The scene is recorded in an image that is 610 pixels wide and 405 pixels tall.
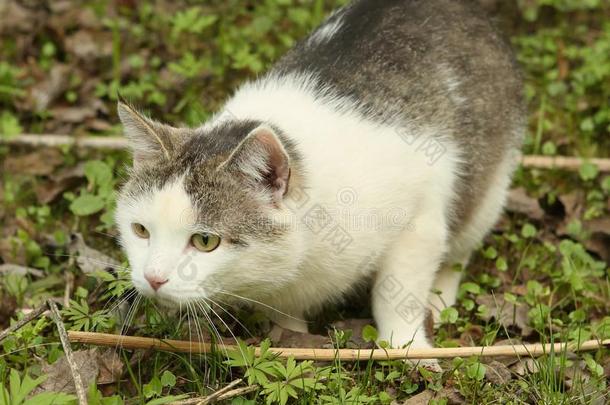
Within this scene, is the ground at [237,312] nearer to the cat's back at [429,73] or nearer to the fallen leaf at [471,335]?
the fallen leaf at [471,335]

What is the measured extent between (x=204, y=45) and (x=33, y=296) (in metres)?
2.68

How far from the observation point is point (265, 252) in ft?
10.5

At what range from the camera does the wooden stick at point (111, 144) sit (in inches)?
195

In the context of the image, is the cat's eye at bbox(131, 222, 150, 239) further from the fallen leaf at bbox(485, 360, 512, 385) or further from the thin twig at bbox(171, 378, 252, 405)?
the fallen leaf at bbox(485, 360, 512, 385)

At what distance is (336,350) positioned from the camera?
11.0 ft

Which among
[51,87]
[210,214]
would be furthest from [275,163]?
[51,87]

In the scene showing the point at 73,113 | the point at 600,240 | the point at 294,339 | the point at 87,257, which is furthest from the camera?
the point at 73,113

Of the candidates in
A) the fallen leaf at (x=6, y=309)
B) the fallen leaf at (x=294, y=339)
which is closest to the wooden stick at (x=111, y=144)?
the fallen leaf at (x=6, y=309)

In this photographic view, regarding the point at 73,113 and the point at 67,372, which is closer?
the point at 67,372

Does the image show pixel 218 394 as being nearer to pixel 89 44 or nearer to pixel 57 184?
pixel 57 184

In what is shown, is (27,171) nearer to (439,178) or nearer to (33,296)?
(33,296)

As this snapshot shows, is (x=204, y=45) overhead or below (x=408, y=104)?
below

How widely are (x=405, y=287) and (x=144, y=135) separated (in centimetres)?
133

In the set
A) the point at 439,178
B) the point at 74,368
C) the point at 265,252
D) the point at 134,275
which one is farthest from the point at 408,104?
the point at 74,368
